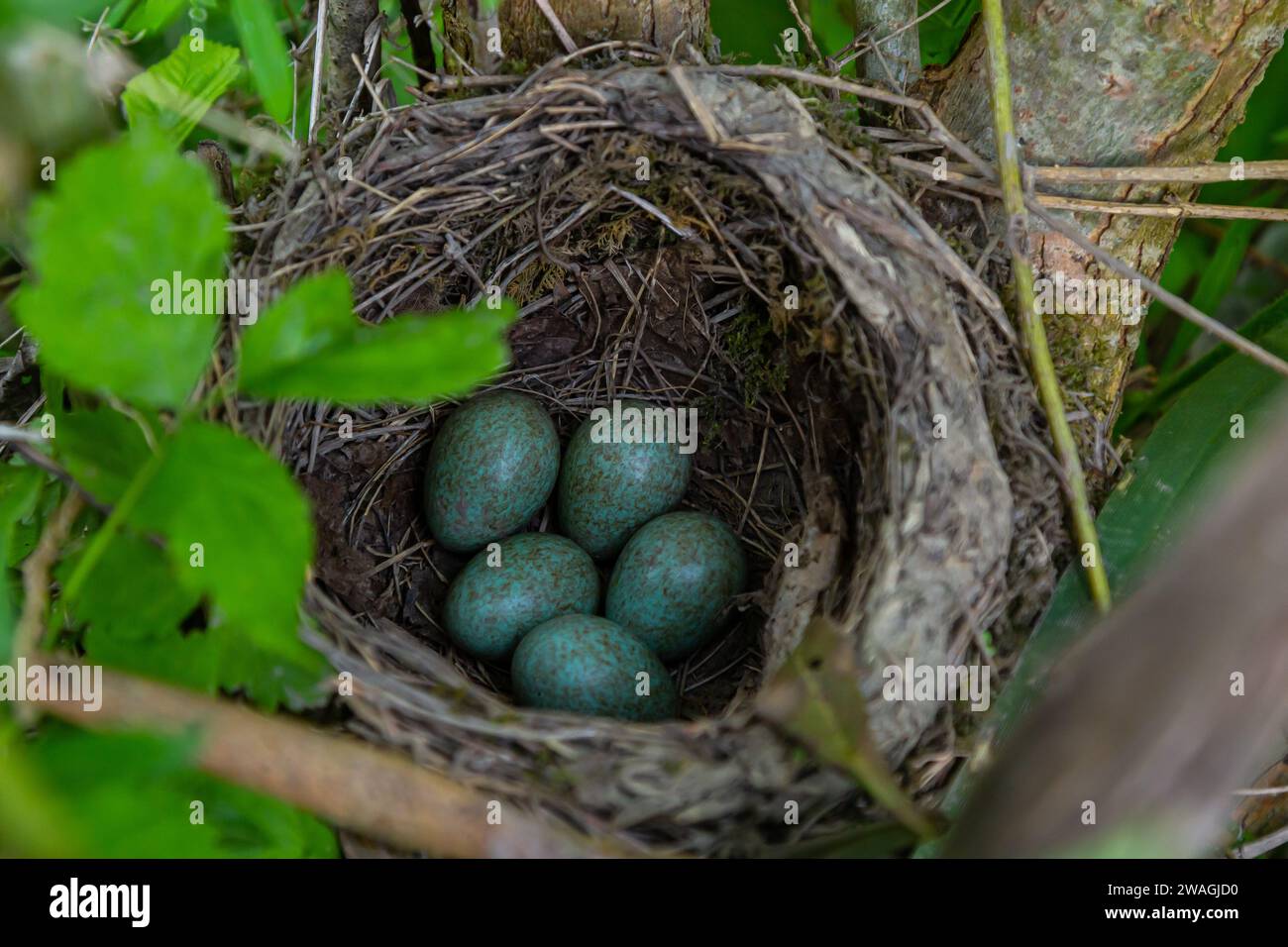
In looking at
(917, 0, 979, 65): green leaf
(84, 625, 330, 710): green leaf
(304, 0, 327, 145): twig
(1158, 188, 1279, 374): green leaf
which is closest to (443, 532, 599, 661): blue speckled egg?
(84, 625, 330, 710): green leaf

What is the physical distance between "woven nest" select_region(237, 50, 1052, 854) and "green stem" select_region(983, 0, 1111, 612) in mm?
28

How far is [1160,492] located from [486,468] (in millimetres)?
849

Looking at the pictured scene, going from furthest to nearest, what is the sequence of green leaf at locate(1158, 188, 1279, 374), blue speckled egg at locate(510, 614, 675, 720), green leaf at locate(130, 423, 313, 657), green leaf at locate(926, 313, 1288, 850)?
green leaf at locate(1158, 188, 1279, 374)
blue speckled egg at locate(510, 614, 675, 720)
green leaf at locate(926, 313, 1288, 850)
green leaf at locate(130, 423, 313, 657)

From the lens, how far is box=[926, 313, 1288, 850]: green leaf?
3.26 feet

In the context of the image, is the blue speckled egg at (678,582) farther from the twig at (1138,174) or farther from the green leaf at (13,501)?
the green leaf at (13,501)

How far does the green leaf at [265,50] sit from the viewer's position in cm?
95

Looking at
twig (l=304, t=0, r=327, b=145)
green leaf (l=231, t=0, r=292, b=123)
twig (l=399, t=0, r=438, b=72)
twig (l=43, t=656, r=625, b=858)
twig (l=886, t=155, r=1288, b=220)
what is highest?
twig (l=399, t=0, r=438, b=72)

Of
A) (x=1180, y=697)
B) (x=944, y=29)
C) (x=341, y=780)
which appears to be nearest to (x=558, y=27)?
(x=944, y=29)

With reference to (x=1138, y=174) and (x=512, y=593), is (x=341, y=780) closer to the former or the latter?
(x=512, y=593)

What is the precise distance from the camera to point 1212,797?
53 centimetres

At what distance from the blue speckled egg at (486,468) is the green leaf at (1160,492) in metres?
0.73

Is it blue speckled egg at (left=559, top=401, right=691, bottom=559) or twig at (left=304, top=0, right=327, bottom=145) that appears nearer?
twig at (left=304, top=0, right=327, bottom=145)

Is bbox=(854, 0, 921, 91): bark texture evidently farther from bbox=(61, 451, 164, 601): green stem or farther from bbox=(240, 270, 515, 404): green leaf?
bbox=(61, 451, 164, 601): green stem

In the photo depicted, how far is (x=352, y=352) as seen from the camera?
683 millimetres
